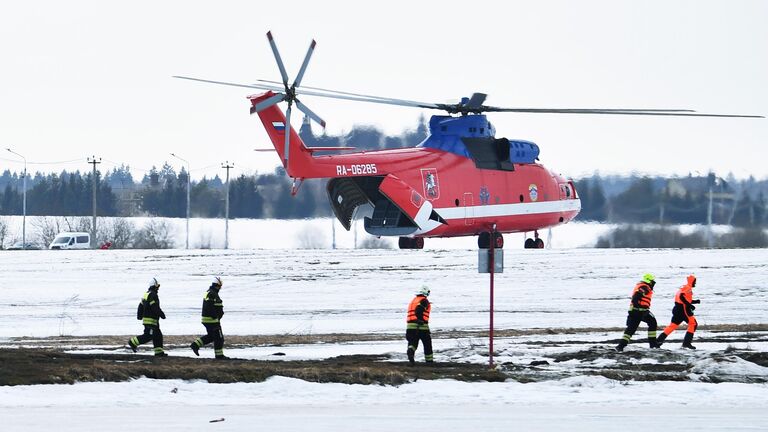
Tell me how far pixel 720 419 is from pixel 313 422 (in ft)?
20.3

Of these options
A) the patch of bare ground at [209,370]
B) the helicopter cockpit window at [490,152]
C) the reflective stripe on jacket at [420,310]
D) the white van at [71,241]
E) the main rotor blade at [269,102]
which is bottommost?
the patch of bare ground at [209,370]

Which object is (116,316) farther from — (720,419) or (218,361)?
(720,419)

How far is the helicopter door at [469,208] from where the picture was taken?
49188 mm

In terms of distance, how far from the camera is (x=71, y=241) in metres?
96.7

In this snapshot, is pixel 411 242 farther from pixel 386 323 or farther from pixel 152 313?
pixel 152 313

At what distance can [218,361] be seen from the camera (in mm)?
26250

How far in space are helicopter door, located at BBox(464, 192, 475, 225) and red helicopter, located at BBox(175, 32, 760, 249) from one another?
0.12ft

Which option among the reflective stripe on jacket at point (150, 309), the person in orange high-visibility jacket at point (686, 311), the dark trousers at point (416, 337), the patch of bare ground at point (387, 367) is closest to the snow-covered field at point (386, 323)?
the patch of bare ground at point (387, 367)

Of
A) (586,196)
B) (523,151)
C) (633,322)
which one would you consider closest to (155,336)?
(633,322)

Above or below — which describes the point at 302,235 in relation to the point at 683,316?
above

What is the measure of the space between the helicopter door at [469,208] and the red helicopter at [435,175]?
4cm

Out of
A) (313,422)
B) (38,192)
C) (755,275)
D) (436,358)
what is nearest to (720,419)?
(313,422)

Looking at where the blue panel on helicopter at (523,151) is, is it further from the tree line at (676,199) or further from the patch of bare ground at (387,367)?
the patch of bare ground at (387,367)

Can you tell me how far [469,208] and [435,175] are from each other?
89.7 inches
